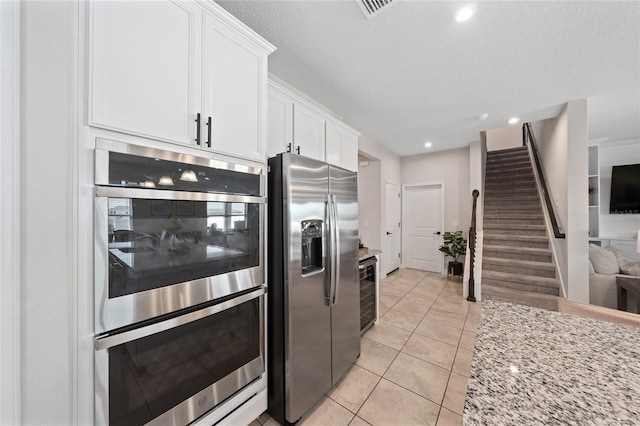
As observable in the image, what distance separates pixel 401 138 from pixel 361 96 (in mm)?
2016

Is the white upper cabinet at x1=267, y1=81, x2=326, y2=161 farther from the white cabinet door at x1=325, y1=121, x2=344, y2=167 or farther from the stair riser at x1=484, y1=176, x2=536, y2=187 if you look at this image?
the stair riser at x1=484, y1=176, x2=536, y2=187

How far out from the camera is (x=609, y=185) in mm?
5020

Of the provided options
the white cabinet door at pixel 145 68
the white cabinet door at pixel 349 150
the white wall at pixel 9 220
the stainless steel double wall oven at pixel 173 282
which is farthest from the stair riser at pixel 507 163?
the white wall at pixel 9 220

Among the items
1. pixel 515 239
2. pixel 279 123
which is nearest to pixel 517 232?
pixel 515 239

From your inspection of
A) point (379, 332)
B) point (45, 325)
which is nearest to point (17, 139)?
point (45, 325)

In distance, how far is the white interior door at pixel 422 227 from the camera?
5.41 metres

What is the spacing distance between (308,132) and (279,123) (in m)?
0.37

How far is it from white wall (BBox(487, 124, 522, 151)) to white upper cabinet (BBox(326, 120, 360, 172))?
589cm

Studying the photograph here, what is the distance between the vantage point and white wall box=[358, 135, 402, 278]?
439 centimetres

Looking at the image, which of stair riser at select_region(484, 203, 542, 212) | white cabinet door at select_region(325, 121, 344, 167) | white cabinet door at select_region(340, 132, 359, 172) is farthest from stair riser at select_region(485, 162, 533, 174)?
white cabinet door at select_region(325, 121, 344, 167)

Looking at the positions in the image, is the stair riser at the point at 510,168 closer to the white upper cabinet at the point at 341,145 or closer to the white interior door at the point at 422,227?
the white interior door at the point at 422,227

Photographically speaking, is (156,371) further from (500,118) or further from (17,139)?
(500,118)

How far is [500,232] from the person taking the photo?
4660mm

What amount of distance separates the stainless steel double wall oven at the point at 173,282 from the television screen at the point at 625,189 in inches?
292
